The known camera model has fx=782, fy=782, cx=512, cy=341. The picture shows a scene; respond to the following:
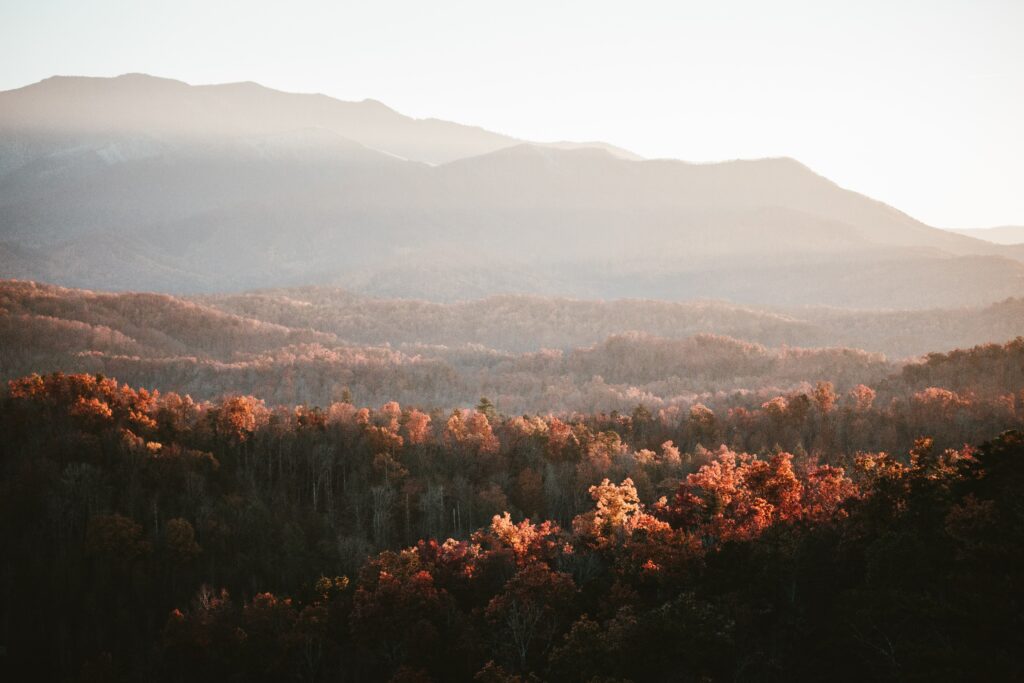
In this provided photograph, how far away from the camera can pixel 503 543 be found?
62125 mm

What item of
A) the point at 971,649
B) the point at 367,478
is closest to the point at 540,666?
the point at 971,649

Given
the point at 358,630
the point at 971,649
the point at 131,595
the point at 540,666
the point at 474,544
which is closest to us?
the point at 971,649

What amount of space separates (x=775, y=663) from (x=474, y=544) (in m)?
30.8

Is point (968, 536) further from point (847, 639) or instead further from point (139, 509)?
point (139, 509)

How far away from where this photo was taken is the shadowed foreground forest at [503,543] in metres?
41.2

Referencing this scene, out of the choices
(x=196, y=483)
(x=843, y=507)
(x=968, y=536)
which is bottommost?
(x=196, y=483)

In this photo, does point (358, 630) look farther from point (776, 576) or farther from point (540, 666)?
point (776, 576)

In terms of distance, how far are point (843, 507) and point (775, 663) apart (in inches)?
697

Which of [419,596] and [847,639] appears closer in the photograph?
[847,639]

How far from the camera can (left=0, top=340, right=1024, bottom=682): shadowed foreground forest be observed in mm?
41156

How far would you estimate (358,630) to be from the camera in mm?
52594

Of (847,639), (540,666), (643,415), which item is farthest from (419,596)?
(643,415)

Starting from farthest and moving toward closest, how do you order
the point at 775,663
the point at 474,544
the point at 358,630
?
1. the point at 474,544
2. the point at 358,630
3. the point at 775,663

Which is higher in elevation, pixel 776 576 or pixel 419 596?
pixel 776 576
